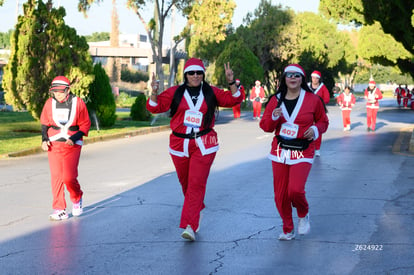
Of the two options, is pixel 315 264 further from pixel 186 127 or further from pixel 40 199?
pixel 40 199

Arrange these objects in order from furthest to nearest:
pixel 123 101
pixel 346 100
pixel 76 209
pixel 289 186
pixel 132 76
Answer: pixel 132 76 → pixel 123 101 → pixel 346 100 → pixel 76 209 → pixel 289 186

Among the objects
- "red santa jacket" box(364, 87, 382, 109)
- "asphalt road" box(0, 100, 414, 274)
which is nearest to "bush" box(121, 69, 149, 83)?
"red santa jacket" box(364, 87, 382, 109)

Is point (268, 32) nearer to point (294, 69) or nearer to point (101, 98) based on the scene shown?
point (101, 98)

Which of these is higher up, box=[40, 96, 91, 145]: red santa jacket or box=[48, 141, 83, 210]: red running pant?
box=[40, 96, 91, 145]: red santa jacket

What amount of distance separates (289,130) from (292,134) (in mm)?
50

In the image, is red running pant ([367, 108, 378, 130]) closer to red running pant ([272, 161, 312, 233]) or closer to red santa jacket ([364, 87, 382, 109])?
red santa jacket ([364, 87, 382, 109])

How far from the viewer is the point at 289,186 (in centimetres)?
741

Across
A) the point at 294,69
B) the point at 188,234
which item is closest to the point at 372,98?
the point at 294,69

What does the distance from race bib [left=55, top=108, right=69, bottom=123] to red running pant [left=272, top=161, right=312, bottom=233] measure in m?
2.69

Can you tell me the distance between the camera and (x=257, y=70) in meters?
46.4

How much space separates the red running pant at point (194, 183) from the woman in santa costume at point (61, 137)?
1642mm

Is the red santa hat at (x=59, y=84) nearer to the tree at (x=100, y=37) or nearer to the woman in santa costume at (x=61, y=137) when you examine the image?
the woman in santa costume at (x=61, y=137)

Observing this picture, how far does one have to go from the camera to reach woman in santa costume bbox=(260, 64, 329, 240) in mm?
7414

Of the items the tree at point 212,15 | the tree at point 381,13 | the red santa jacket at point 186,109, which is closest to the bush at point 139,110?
the tree at point 212,15
